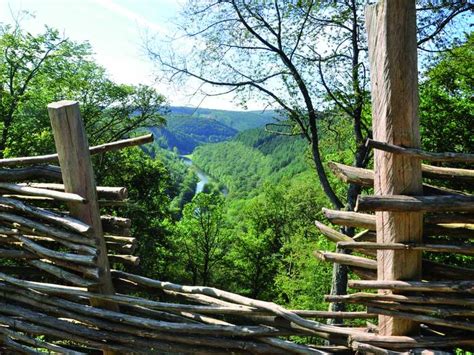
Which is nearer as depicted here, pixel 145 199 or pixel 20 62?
pixel 20 62

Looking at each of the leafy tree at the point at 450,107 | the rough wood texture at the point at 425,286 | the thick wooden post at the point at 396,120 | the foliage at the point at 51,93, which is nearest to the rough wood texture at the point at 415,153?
the thick wooden post at the point at 396,120

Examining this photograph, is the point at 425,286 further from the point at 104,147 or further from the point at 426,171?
the point at 104,147

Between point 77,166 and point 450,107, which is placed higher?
point 450,107

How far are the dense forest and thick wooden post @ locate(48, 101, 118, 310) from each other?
1818 millimetres

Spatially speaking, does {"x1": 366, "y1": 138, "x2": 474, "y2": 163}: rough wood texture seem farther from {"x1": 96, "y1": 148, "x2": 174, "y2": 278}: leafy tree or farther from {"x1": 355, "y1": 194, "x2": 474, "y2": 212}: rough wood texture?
{"x1": 96, "y1": 148, "x2": 174, "y2": 278}: leafy tree

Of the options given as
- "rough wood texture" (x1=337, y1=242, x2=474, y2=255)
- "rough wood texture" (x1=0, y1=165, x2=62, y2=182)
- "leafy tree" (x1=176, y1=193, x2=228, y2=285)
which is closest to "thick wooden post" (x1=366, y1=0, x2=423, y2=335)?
"rough wood texture" (x1=337, y1=242, x2=474, y2=255)

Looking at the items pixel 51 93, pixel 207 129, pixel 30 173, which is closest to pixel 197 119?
pixel 51 93

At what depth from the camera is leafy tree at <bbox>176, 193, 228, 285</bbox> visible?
15.8 m

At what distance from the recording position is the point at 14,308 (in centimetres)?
207

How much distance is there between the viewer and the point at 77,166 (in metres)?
1.84

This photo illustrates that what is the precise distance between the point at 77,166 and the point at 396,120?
1.31m

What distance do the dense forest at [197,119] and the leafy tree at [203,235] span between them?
0.14 ft

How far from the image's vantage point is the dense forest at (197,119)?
6.29m

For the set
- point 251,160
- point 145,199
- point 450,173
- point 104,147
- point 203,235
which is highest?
point 251,160
